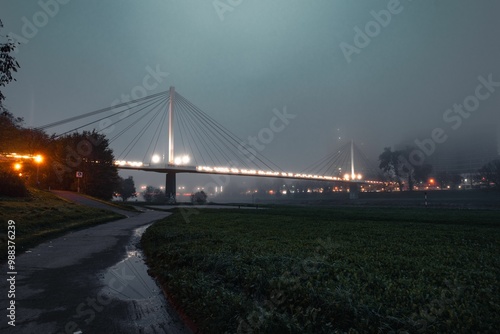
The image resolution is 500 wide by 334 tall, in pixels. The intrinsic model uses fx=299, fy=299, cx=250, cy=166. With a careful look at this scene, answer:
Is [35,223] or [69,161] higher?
[69,161]

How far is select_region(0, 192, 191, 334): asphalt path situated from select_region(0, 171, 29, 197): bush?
21531mm

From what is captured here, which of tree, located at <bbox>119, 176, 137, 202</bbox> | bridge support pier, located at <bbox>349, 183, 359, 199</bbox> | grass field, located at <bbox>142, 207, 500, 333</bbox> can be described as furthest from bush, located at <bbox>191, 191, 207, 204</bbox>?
grass field, located at <bbox>142, 207, 500, 333</bbox>

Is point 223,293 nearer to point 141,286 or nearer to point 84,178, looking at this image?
point 141,286

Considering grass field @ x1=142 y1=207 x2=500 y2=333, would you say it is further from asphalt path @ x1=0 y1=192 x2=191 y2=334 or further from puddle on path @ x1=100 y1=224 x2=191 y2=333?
asphalt path @ x1=0 y1=192 x2=191 y2=334

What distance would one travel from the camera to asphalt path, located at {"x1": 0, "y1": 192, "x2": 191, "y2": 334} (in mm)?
5750

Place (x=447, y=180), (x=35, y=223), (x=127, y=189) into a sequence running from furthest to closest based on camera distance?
(x=447, y=180) → (x=127, y=189) → (x=35, y=223)

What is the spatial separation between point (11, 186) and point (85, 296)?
29.0 m

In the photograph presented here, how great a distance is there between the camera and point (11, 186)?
29062mm

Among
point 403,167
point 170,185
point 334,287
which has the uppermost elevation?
point 403,167

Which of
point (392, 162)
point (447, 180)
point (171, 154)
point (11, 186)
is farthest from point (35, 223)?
point (447, 180)

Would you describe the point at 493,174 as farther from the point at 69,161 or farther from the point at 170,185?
the point at 69,161

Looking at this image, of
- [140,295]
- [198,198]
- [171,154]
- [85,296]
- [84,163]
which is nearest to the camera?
[85,296]

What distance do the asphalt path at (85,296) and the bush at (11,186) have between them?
21531 millimetres

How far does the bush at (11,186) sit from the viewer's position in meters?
28.6
